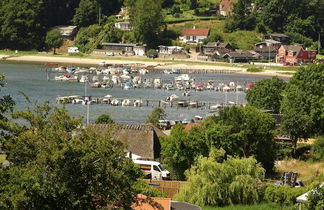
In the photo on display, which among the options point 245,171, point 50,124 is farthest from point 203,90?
point 50,124

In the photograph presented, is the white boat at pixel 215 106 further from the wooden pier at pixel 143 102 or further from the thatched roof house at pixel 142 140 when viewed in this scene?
the thatched roof house at pixel 142 140

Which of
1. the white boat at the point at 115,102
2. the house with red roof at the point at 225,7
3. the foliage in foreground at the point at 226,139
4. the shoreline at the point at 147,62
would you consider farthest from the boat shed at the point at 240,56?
the foliage in foreground at the point at 226,139

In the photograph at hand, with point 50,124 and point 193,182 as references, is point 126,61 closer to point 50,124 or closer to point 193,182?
point 193,182

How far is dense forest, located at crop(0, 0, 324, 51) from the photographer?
112m

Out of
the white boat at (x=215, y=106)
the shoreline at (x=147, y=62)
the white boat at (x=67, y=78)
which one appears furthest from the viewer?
the shoreline at (x=147, y=62)

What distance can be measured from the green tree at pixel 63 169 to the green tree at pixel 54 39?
102860 mm

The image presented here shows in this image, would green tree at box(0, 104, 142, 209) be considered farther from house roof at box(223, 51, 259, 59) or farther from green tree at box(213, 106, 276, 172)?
house roof at box(223, 51, 259, 59)

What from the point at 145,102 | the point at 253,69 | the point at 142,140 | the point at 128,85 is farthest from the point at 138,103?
the point at 253,69

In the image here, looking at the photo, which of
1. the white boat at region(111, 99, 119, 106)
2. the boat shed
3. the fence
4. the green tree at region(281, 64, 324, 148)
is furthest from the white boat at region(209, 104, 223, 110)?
the boat shed

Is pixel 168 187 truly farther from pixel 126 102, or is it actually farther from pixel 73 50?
pixel 73 50

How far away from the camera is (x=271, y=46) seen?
108625 mm

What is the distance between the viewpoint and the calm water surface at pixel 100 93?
5709cm

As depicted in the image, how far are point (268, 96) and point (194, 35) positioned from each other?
208 feet

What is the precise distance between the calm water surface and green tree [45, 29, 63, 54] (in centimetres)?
1388
